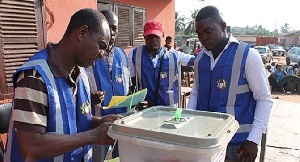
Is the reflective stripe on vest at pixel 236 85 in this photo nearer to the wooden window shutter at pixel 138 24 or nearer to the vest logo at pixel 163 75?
the vest logo at pixel 163 75

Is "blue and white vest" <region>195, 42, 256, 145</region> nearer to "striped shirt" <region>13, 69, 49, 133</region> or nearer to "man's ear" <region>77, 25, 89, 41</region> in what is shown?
"man's ear" <region>77, 25, 89, 41</region>

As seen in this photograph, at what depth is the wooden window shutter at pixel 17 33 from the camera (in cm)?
297

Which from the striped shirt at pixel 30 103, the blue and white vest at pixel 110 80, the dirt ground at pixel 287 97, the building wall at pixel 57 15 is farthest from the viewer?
the dirt ground at pixel 287 97

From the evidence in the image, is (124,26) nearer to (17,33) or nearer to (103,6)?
(103,6)

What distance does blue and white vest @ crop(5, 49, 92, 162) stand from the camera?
127 centimetres

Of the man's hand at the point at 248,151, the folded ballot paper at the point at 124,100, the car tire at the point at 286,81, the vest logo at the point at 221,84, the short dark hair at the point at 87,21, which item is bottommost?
the car tire at the point at 286,81

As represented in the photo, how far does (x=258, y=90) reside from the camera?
1867mm

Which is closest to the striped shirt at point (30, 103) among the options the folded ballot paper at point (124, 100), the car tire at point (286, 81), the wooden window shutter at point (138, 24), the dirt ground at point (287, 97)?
the folded ballot paper at point (124, 100)

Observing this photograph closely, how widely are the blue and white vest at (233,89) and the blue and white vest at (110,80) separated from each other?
0.77 m

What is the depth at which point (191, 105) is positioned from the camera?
87.2 inches

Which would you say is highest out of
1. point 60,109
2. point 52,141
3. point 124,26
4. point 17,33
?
point 124,26

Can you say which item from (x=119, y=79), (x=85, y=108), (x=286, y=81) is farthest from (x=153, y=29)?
(x=286, y=81)

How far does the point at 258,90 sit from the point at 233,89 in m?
0.16

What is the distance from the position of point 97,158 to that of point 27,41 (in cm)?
173
